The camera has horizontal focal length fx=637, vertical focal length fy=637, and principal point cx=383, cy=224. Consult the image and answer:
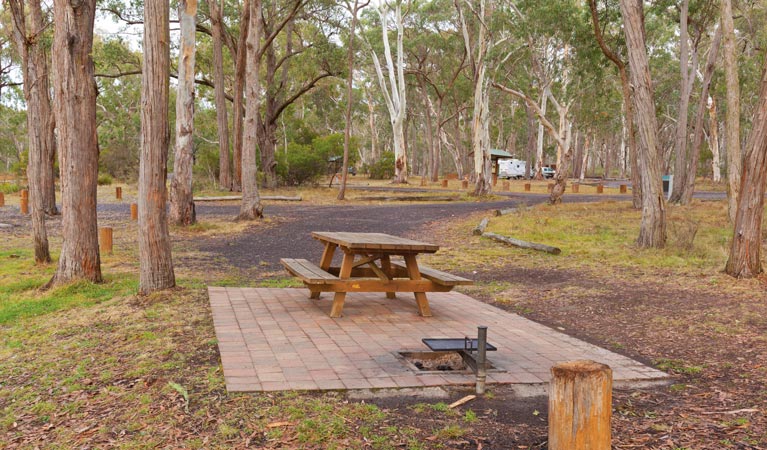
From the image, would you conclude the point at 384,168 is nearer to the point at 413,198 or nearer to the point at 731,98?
the point at 413,198

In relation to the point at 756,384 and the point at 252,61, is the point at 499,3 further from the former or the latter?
the point at 756,384

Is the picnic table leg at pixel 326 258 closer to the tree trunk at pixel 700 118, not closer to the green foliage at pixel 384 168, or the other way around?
the tree trunk at pixel 700 118

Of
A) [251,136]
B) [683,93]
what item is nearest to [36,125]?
[251,136]

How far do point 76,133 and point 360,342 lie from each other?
471cm

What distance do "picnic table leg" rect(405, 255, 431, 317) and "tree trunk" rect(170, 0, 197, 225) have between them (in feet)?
23.3

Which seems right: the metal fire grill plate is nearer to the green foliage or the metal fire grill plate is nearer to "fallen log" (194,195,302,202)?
"fallen log" (194,195,302,202)

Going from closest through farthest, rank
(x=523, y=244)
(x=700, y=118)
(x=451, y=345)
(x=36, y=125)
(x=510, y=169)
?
1. (x=451, y=345)
2. (x=36, y=125)
3. (x=523, y=244)
4. (x=700, y=118)
5. (x=510, y=169)

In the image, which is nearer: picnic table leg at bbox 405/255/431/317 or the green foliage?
picnic table leg at bbox 405/255/431/317

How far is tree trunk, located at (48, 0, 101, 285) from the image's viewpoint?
25.1ft

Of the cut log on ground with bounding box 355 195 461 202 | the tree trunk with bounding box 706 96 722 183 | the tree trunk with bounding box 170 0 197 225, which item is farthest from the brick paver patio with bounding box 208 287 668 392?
the tree trunk with bounding box 706 96 722 183

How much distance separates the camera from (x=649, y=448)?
350 cm

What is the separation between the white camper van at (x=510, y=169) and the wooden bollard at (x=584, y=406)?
5142cm

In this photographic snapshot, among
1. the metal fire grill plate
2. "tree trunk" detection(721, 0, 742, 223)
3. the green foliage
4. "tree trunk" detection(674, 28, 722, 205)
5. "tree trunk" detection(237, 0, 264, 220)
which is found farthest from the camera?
the green foliage

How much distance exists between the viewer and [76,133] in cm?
772
